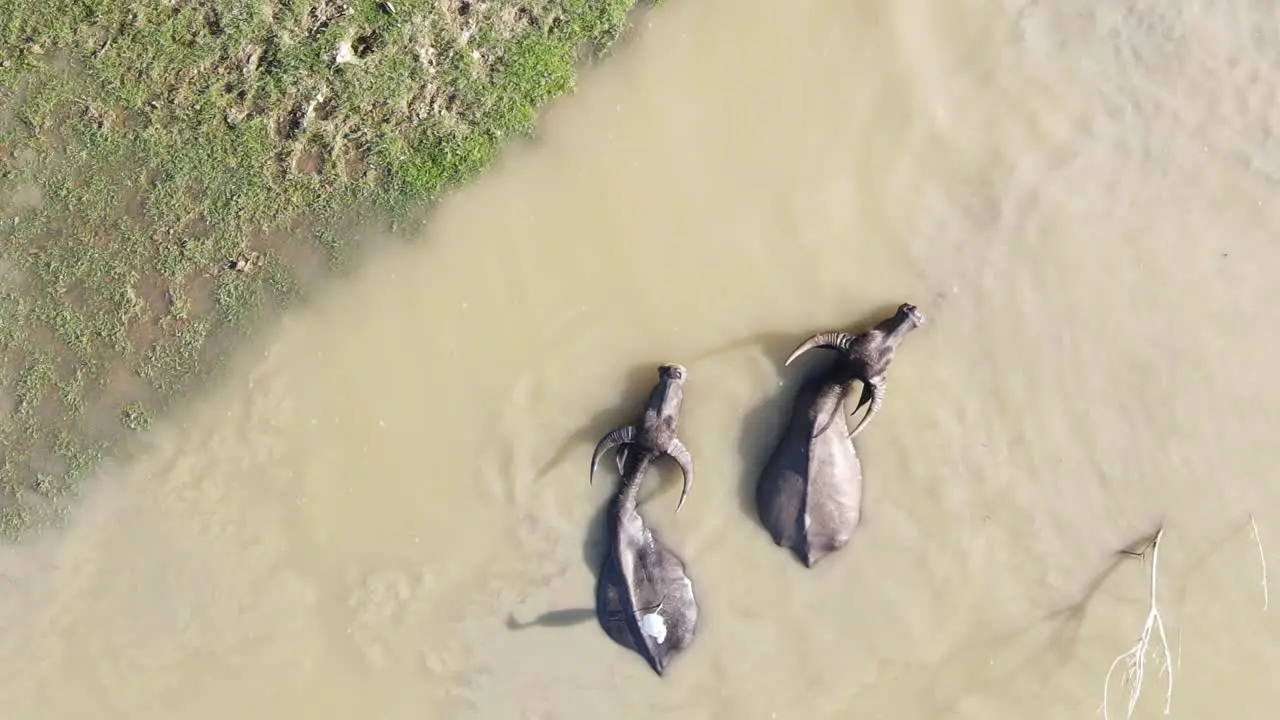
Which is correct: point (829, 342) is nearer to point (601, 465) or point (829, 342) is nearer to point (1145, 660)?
point (601, 465)

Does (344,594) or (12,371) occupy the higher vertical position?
(12,371)

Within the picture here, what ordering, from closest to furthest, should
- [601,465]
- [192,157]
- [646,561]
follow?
[192,157] < [646,561] < [601,465]

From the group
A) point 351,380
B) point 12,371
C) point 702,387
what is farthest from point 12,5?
point 702,387

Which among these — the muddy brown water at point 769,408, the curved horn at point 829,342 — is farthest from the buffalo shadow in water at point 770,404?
the curved horn at point 829,342

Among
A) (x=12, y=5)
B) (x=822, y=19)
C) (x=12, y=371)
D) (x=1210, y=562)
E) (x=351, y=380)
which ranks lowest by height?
(x=1210, y=562)

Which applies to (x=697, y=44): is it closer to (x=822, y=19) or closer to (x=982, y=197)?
(x=822, y=19)

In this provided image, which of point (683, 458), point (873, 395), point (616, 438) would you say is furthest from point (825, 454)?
point (616, 438)
